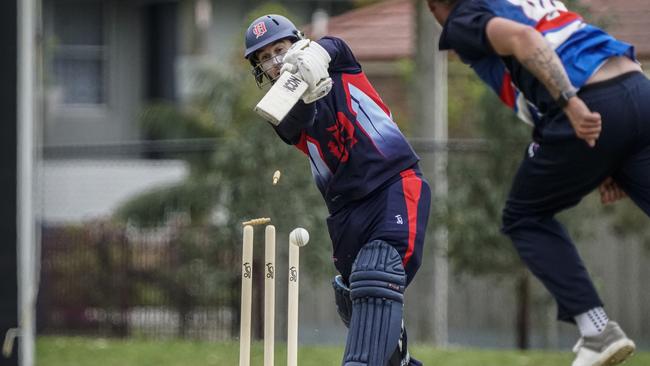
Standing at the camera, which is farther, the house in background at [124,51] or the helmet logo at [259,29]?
the house in background at [124,51]

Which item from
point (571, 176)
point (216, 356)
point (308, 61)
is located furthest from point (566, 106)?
point (216, 356)

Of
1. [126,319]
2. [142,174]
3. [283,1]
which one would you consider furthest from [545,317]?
[283,1]

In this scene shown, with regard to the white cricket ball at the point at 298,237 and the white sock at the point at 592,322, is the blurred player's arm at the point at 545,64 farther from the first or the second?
the white cricket ball at the point at 298,237

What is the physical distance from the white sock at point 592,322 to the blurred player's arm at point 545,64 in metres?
0.93

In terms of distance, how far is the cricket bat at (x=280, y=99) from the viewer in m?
4.75

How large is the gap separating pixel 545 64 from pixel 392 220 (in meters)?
0.90

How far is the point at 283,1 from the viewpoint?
84.0 feet

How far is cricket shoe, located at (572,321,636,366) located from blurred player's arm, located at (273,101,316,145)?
1731 millimetres

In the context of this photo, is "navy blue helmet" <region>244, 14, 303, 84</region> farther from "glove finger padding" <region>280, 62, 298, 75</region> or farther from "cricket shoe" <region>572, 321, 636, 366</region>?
"cricket shoe" <region>572, 321, 636, 366</region>

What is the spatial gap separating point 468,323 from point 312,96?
9.70 metres

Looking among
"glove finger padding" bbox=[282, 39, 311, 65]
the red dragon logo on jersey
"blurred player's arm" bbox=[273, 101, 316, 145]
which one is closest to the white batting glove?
"glove finger padding" bbox=[282, 39, 311, 65]

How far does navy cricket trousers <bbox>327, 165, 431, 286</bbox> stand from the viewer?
527 cm

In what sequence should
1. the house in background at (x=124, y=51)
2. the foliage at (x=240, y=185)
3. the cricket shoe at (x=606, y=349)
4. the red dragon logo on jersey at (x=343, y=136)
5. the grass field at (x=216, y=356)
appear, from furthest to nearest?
the house in background at (x=124, y=51) → the foliage at (x=240, y=185) → the grass field at (x=216, y=356) → the cricket shoe at (x=606, y=349) → the red dragon logo on jersey at (x=343, y=136)

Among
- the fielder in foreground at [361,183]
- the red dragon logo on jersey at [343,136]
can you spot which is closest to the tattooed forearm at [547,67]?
the fielder in foreground at [361,183]
